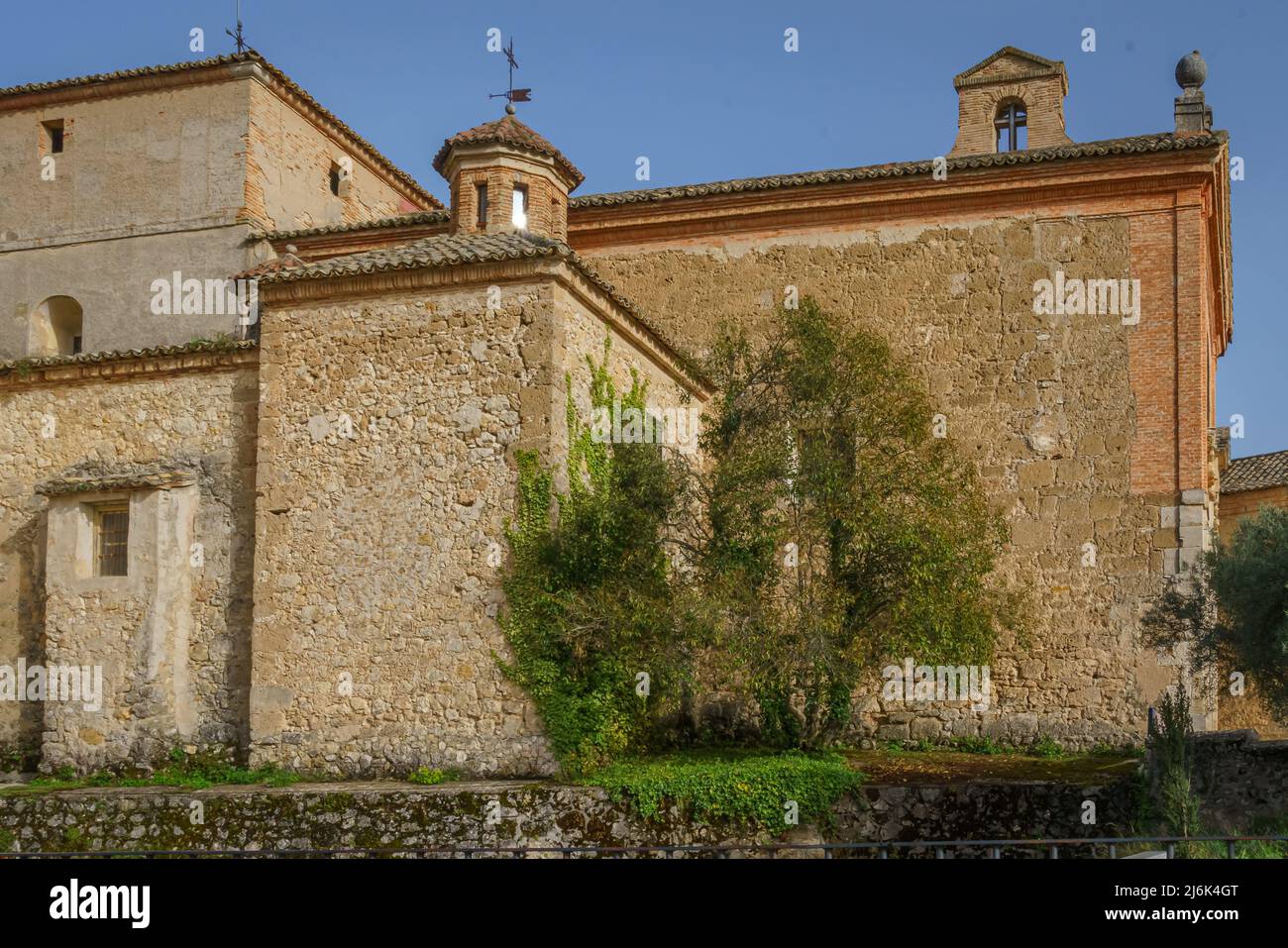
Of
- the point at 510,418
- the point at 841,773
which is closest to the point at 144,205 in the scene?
the point at 510,418

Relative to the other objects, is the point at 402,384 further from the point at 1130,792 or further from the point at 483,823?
the point at 1130,792

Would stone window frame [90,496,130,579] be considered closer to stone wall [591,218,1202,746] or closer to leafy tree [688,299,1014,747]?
leafy tree [688,299,1014,747]

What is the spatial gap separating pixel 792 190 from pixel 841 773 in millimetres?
8714

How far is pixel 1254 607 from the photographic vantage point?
1171cm

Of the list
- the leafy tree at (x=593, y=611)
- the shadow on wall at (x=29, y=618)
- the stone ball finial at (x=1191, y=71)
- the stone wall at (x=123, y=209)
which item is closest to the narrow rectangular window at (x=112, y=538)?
the shadow on wall at (x=29, y=618)

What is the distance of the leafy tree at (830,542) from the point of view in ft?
41.0

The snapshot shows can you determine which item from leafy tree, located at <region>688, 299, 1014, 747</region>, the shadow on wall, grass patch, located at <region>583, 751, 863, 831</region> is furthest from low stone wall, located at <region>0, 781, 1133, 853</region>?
the shadow on wall

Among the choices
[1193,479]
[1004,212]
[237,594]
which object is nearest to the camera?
[237,594]

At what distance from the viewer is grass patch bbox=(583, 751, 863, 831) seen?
11.5m

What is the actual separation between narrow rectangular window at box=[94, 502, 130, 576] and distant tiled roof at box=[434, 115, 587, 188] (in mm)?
5924

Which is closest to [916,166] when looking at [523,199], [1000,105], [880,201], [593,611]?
[880,201]

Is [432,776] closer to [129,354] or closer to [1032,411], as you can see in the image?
[129,354]
